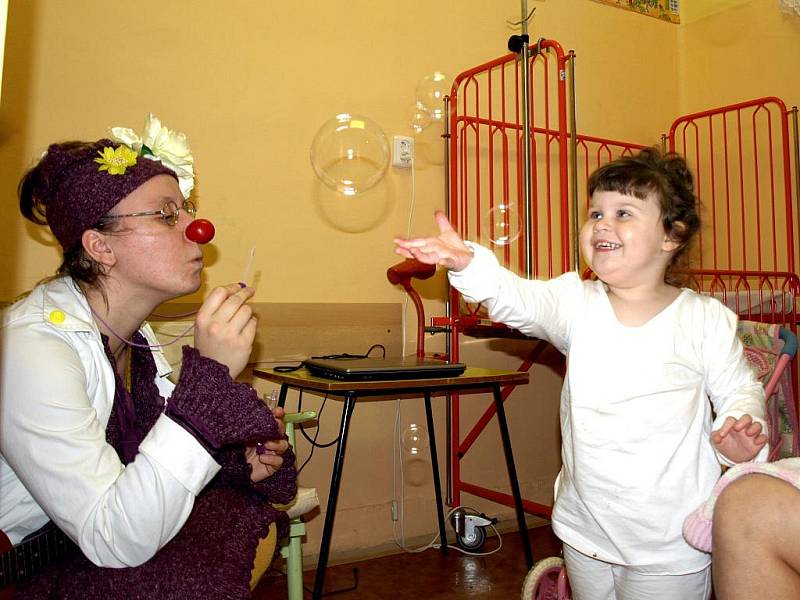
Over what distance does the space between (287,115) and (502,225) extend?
38.2 inches

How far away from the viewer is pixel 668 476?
4.37 ft

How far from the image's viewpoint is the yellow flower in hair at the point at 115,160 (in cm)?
129

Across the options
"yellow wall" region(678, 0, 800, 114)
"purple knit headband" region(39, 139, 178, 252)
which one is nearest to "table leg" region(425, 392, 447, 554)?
"purple knit headband" region(39, 139, 178, 252)

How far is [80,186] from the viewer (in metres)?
1.29

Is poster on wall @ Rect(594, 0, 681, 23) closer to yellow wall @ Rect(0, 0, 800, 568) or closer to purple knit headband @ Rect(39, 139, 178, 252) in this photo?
yellow wall @ Rect(0, 0, 800, 568)

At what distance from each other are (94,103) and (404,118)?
126cm

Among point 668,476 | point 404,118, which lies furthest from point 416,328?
point 668,476

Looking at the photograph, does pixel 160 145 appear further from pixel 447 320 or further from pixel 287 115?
pixel 447 320

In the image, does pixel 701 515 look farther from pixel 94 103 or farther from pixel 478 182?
pixel 94 103

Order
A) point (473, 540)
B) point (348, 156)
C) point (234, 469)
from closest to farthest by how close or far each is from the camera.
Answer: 1. point (234, 469)
2. point (348, 156)
3. point (473, 540)

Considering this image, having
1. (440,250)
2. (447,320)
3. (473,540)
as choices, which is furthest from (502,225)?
(440,250)

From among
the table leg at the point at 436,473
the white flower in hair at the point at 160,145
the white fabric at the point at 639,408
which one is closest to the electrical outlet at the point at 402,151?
the table leg at the point at 436,473

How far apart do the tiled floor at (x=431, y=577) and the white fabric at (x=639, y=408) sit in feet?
3.52

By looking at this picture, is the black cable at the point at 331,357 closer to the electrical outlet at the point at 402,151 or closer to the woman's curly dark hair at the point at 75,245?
the electrical outlet at the point at 402,151
